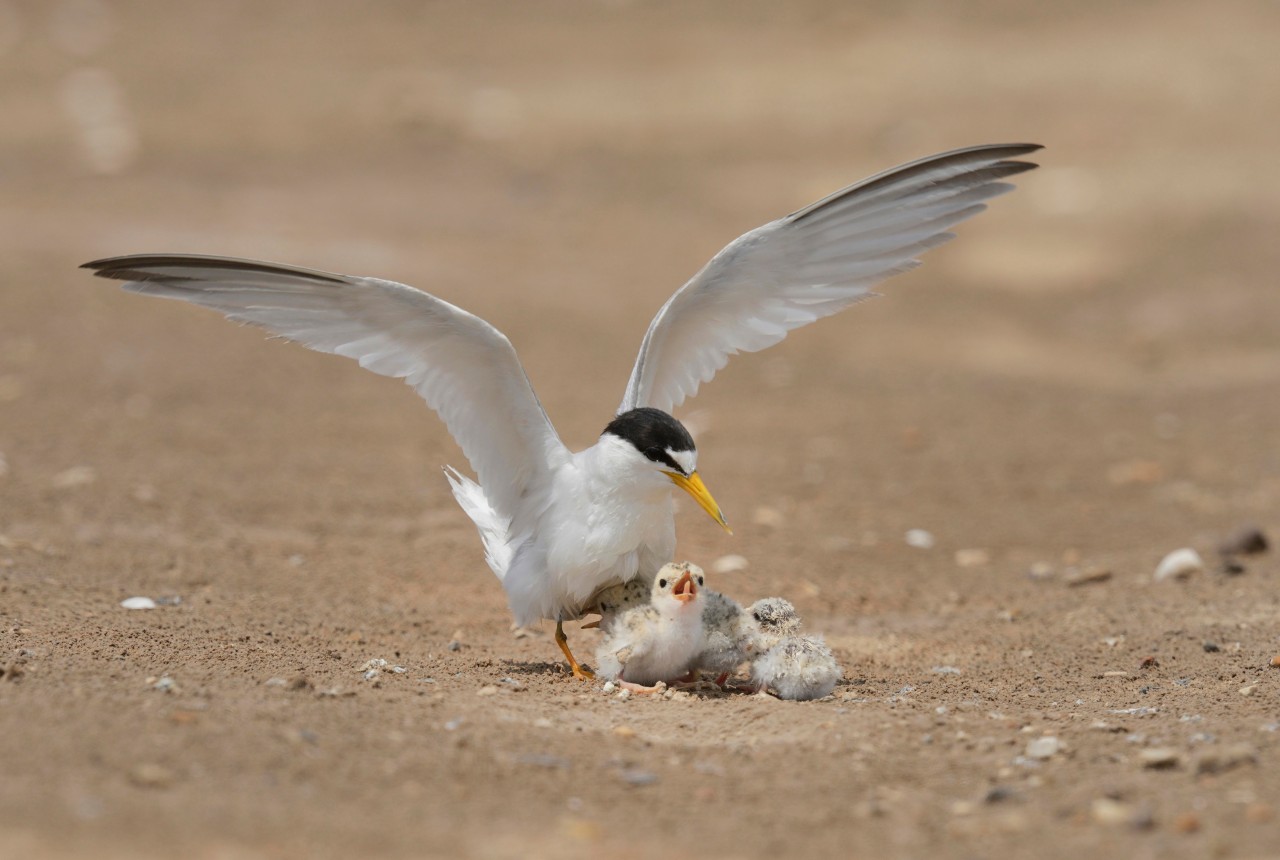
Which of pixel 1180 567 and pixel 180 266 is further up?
pixel 180 266

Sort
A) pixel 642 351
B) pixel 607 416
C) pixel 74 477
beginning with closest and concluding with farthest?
pixel 642 351 < pixel 74 477 < pixel 607 416

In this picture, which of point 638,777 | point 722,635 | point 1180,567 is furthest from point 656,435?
point 1180,567

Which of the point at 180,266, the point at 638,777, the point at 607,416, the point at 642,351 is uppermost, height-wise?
the point at 180,266

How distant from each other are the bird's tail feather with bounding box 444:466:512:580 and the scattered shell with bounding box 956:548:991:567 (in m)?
2.91

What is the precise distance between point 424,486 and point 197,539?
5.61ft

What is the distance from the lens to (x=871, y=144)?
1662cm

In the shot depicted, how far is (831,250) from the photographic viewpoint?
5496 millimetres

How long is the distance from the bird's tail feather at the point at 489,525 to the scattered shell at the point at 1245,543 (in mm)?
3928

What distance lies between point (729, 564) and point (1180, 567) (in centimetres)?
227

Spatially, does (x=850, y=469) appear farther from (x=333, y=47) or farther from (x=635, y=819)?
(x=333, y=47)

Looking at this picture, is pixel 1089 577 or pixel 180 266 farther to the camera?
pixel 1089 577

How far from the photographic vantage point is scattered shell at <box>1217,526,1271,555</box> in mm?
7219

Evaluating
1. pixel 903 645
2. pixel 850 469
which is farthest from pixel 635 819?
pixel 850 469

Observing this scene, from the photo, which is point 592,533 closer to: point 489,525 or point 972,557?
point 489,525
